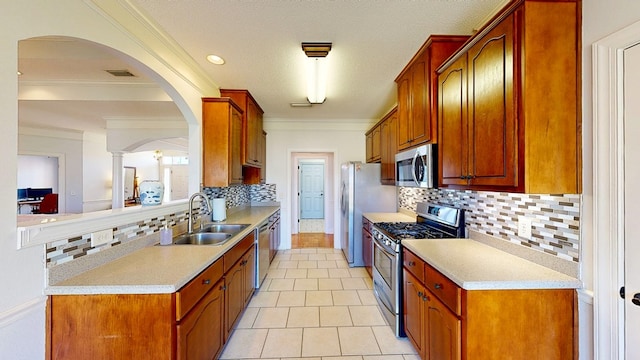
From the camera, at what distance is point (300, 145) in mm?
5035

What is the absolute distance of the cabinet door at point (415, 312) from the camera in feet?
5.87

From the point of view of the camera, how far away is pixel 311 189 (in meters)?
8.95

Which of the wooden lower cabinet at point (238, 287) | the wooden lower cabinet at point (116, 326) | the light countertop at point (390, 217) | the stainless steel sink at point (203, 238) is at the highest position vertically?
the light countertop at point (390, 217)

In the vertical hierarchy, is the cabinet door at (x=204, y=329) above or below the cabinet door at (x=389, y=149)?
below

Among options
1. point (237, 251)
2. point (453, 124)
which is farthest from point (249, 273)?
point (453, 124)

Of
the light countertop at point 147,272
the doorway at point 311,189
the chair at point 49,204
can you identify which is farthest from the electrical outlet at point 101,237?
the doorway at point 311,189

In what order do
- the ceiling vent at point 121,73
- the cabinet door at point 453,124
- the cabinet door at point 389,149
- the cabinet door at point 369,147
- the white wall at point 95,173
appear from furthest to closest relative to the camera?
the white wall at point 95,173
the cabinet door at point 369,147
the cabinet door at point 389,149
the ceiling vent at point 121,73
the cabinet door at point 453,124

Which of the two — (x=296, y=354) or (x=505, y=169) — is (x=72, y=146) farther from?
(x=505, y=169)

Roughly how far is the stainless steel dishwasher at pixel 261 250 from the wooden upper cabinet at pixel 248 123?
95 centimetres

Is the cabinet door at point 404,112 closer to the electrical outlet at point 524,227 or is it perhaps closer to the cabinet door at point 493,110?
the cabinet door at point 493,110

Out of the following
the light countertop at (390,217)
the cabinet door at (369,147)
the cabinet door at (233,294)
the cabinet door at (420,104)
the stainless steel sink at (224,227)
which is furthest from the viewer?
the cabinet door at (369,147)

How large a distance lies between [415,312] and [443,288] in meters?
0.52

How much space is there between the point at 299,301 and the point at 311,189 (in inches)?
242

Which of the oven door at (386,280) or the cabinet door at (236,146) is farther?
the cabinet door at (236,146)
